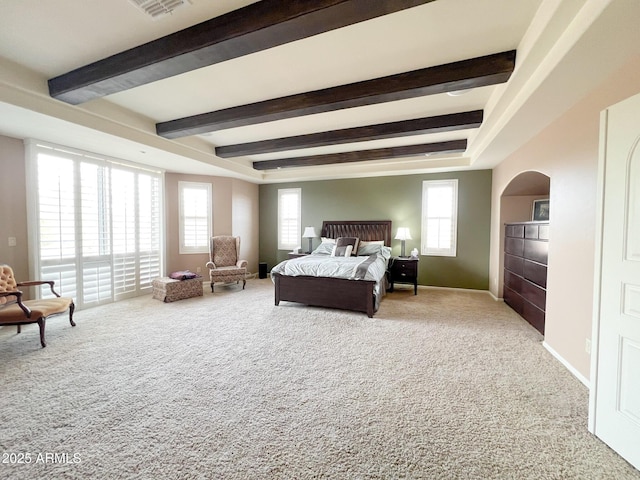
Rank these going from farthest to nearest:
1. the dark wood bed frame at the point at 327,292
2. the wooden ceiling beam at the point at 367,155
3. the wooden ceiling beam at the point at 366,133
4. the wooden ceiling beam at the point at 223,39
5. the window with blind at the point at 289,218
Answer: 1. the window with blind at the point at 289,218
2. the wooden ceiling beam at the point at 367,155
3. the dark wood bed frame at the point at 327,292
4. the wooden ceiling beam at the point at 366,133
5. the wooden ceiling beam at the point at 223,39

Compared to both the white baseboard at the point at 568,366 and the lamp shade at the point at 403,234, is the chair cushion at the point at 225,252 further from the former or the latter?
the white baseboard at the point at 568,366

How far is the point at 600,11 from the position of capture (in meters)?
1.46

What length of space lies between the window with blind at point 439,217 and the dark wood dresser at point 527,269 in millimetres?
1165

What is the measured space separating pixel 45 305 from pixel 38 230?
134 centimetres

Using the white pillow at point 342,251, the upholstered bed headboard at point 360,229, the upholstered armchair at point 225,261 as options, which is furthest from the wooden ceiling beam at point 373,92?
the upholstered bed headboard at point 360,229

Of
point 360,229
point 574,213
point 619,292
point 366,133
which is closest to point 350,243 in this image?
point 360,229

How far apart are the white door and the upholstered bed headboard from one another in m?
4.41

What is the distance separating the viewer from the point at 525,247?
12.6ft

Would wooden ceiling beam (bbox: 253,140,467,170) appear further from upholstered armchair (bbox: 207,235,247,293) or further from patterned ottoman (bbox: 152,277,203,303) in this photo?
patterned ottoman (bbox: 152,277,203,303)

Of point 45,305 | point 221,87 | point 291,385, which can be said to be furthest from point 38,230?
point 291,385

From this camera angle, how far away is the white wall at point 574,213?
2.22 m

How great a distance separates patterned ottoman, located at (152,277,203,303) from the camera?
A: 4.80 m

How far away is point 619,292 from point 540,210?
3.30 meters

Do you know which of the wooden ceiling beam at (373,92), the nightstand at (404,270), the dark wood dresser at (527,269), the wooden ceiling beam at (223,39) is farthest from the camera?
the nightstand at (404,270)
